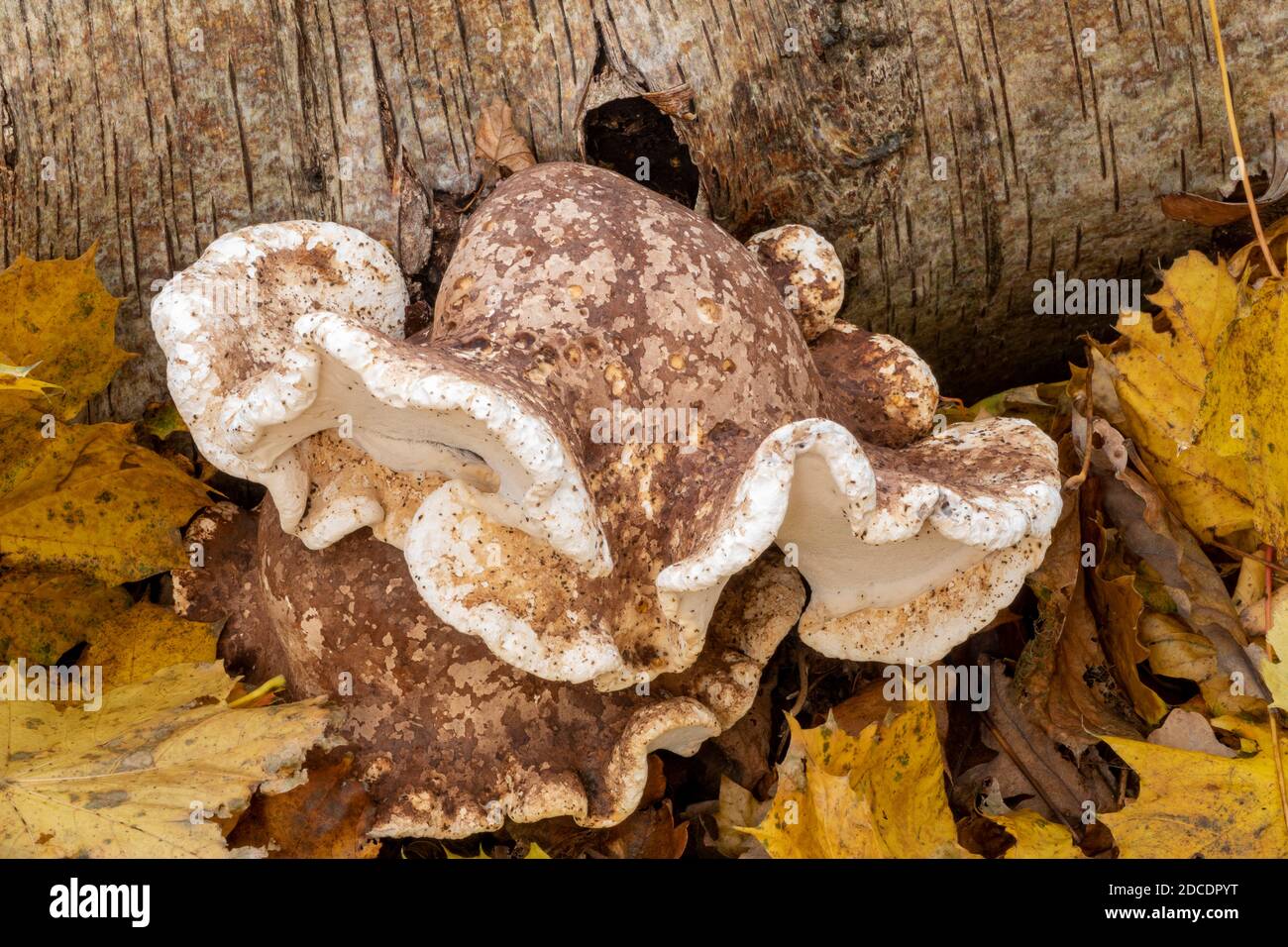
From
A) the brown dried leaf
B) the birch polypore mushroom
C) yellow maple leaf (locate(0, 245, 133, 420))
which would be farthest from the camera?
the brown dried leaf

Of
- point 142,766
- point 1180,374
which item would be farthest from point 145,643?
point 1180,374

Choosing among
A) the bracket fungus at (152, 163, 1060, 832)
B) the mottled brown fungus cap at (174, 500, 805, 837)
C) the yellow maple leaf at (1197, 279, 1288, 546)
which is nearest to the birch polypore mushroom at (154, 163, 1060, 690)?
the bracket fungus at (152, 163, 1060, 832)

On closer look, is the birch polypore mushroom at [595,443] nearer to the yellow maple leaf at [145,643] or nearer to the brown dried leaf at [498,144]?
the brown dried leaf at [498,144]

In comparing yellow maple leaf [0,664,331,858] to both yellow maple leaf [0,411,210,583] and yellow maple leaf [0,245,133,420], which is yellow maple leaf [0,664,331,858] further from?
yellow maple leaf [0,245,133,420]

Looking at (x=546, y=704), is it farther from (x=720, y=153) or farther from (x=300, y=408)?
(x=720, y=153)

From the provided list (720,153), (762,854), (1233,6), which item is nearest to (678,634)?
(762,854)

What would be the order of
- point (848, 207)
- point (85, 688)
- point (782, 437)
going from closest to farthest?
point (782, 437) → point (85, 688) → point (848, 207)

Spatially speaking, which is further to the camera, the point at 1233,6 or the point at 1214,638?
the point at 1233,6
